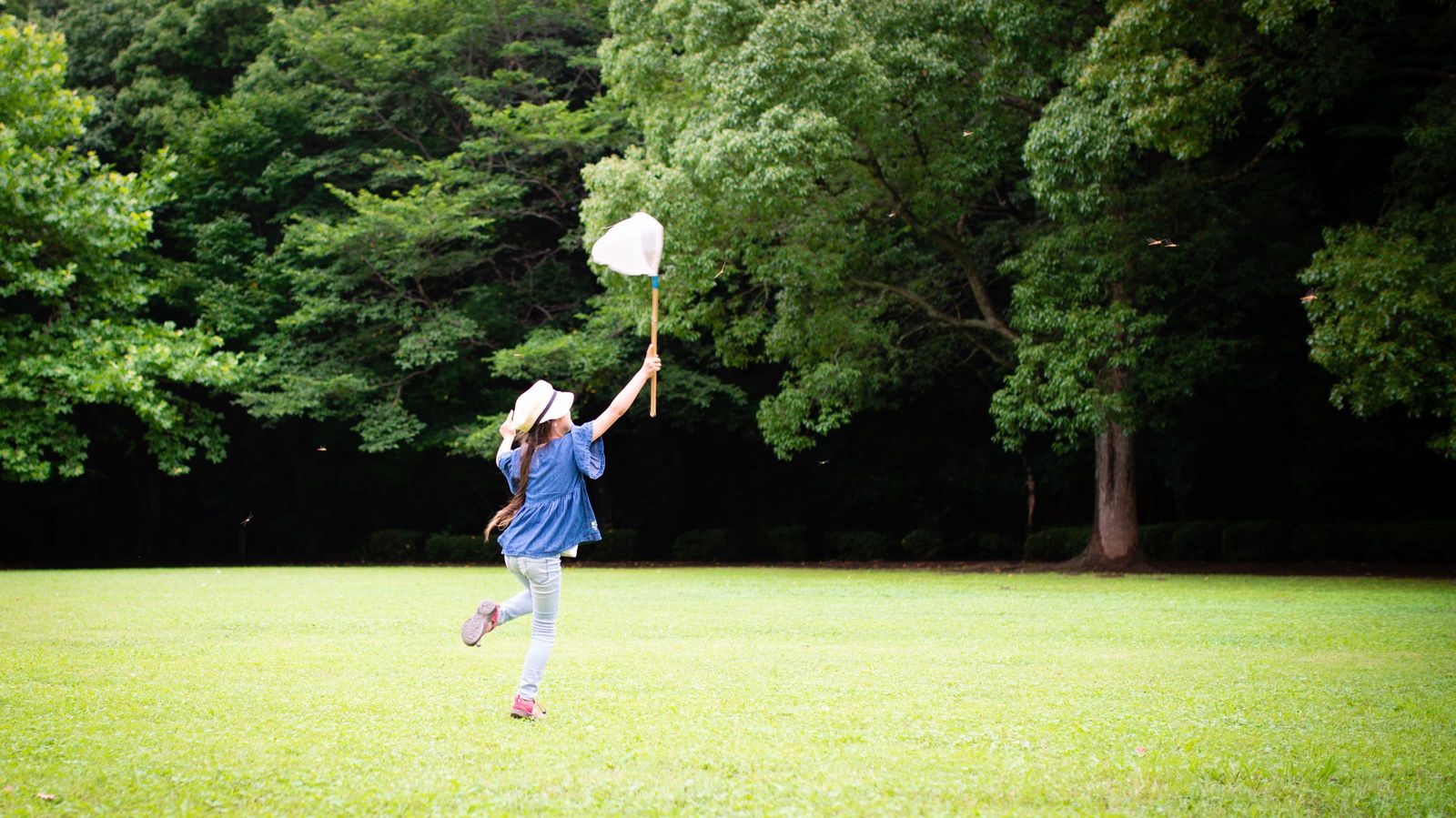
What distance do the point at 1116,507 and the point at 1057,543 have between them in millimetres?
5019

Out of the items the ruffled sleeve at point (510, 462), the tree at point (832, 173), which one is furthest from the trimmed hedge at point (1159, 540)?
the ruffled sleeve at point (510, 462)

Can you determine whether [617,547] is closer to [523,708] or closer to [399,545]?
[399,545]

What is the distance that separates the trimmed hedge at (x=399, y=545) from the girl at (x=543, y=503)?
27.6 m

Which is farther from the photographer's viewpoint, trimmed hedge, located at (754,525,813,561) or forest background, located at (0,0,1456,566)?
trimmed hedge, located at (754,525,813,561)

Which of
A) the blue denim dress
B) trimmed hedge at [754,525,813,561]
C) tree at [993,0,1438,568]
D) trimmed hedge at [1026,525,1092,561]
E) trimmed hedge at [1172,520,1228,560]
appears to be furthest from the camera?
trimmed hedge at [754,525,813,561]

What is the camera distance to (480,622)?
21.8 ft

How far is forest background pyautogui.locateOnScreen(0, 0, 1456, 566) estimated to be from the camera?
1998 cm

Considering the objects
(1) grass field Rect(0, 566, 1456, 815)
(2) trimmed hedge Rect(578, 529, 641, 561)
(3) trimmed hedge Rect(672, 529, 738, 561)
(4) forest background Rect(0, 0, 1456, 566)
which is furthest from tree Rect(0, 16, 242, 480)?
(1) grass field Rect(0, 566, 1456, 815)

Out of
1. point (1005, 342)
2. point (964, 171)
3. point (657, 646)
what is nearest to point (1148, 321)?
point (964, 171)

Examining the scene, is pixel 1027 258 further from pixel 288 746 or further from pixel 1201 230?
pixel 288 746

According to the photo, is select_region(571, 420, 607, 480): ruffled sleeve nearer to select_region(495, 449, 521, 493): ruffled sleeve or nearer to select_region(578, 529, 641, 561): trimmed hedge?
select_region(495, 449, 521, 493): ruffled sleeve

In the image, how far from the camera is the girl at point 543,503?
6.40 metres

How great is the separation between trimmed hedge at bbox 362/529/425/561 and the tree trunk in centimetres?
1778

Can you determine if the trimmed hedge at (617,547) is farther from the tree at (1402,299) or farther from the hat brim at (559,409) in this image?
the hat brim at (559,409)
